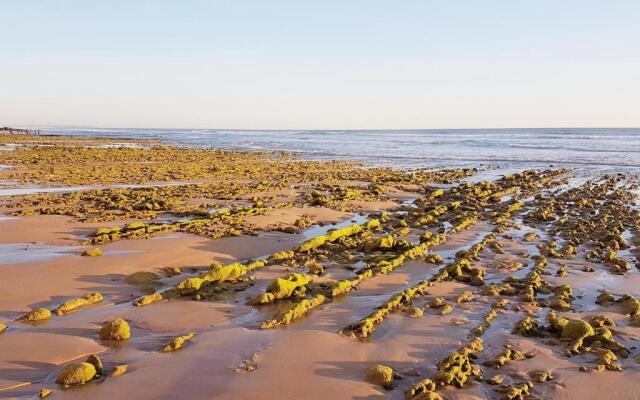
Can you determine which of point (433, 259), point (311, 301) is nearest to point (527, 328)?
point (311, 301)

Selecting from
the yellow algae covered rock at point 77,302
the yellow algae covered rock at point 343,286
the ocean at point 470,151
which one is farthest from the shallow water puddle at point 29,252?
the ocean at point 470,151

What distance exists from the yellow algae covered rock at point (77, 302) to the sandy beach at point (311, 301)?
2 cm

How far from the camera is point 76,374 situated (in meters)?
4.37

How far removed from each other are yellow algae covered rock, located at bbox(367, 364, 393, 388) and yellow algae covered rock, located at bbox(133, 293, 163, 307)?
314 cm

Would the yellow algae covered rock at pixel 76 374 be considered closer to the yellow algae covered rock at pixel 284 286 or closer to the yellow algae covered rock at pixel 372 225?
the yellow algae covered rock at pixel 284 286

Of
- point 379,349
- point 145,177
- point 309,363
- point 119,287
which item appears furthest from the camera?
point 145,177

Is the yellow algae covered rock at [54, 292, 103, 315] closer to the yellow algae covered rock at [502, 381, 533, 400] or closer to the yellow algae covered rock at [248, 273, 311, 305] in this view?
the yellow algae covered rock at [248, 273, 311, 305]

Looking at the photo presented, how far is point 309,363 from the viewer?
5.01 m

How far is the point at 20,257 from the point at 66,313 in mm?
2852

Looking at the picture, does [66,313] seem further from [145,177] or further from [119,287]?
[145,177]

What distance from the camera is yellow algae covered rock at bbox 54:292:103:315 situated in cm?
605

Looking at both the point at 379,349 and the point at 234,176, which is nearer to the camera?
the point at 379,349

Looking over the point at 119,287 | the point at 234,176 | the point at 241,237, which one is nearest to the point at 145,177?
the point at 234,176

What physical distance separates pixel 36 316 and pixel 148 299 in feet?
4.11
